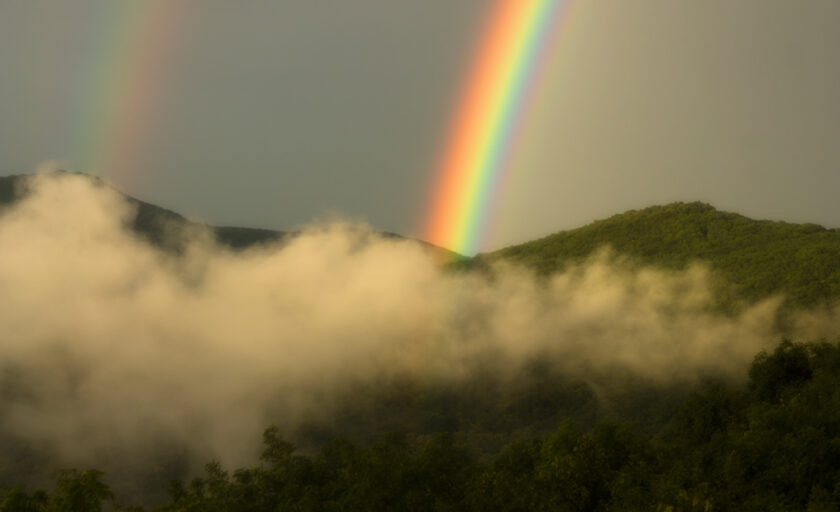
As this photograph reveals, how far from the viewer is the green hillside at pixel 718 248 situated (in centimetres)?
9350

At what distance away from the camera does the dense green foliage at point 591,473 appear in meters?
26.2

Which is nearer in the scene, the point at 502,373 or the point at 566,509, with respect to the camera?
the point at 566,509

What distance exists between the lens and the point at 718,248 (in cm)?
11875

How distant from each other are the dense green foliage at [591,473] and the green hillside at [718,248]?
200ft

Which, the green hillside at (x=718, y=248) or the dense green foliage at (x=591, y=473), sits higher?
the green hillside at (x=718, y=248)

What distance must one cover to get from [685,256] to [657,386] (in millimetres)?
38334

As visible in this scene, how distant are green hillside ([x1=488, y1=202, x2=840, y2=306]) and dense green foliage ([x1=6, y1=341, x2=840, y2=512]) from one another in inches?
2400

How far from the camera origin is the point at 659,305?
121m

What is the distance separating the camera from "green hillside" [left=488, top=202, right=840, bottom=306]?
3681 inches

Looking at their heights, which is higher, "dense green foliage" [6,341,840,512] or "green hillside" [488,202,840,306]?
"green hillside" [488,202,840,306]

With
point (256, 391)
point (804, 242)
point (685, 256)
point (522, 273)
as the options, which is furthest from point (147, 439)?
point (804, 242)

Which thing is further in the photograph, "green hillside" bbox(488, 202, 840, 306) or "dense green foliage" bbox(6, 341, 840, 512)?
"green hillside" bbox(488, 202, 840, 306)

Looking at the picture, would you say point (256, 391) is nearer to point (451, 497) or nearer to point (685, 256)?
point (685, 256)

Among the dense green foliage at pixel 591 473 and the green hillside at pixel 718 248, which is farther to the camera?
the green hillside at pixel 718 248
